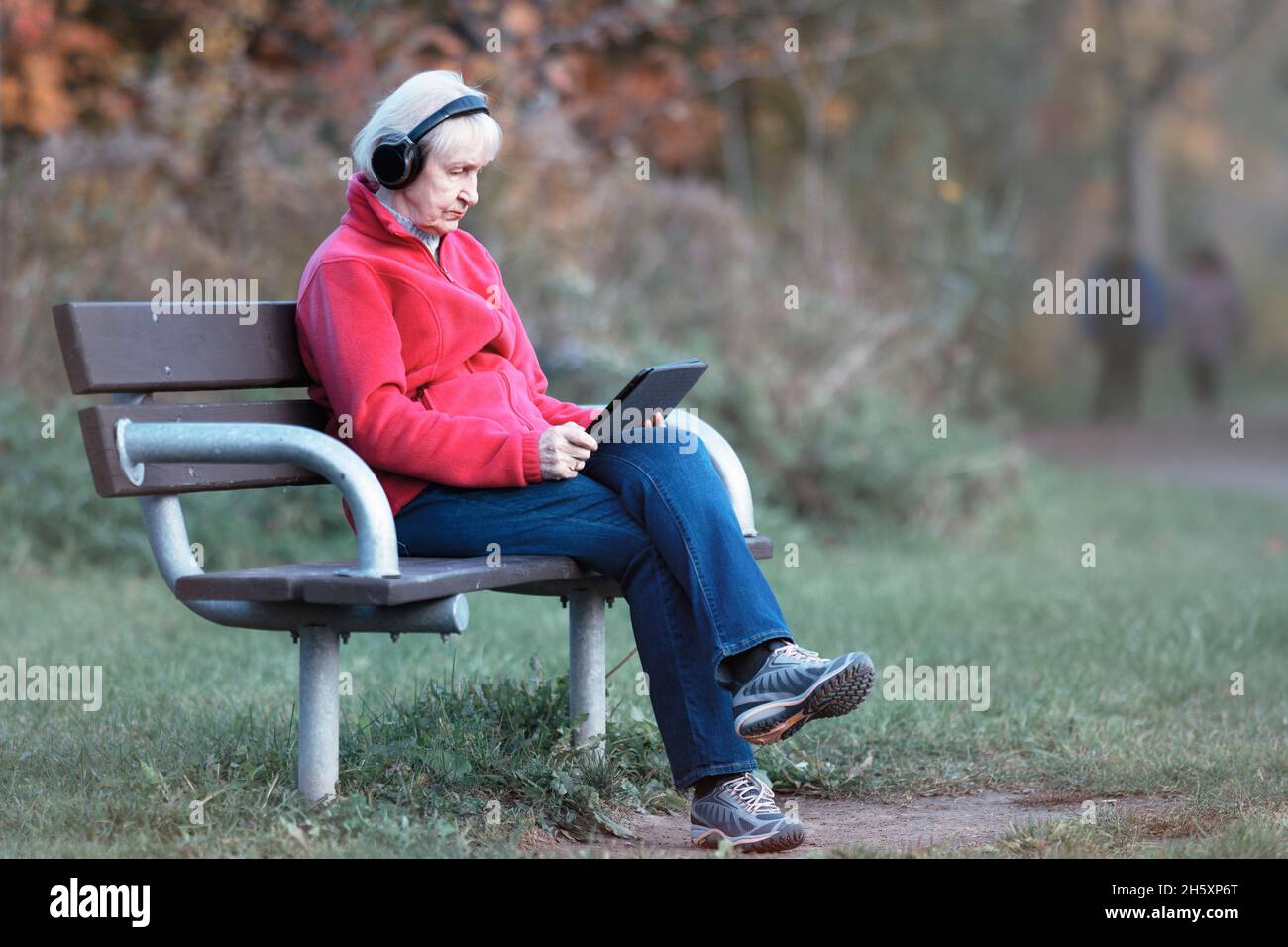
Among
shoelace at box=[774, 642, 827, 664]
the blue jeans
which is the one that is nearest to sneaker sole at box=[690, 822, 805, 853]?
the blue jeans

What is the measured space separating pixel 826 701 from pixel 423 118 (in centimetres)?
151

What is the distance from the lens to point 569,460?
3566 mm

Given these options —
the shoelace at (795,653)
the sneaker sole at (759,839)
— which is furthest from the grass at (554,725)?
the shoelace at (795,653)

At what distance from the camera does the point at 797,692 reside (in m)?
3.29

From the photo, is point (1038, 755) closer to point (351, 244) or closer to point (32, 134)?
point (351, 244)

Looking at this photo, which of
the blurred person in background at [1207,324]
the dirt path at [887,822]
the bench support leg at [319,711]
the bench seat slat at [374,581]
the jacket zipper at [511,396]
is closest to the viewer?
the bench seat slat at [374,581]

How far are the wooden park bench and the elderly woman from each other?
0.12 m

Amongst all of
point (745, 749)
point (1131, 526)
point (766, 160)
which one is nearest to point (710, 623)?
point (745, 749)

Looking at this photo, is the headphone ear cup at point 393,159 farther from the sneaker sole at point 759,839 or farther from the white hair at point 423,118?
the sneaker sole at point 759,839

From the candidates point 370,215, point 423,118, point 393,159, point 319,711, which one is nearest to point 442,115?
point 423,118

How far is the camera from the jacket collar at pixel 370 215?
367 cm

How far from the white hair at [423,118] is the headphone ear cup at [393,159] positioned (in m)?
0.02

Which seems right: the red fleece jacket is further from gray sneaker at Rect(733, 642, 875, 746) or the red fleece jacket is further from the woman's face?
gray sneaker at Rect(733, 642, 875, 746)

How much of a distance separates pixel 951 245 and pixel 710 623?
7790 millimetres
